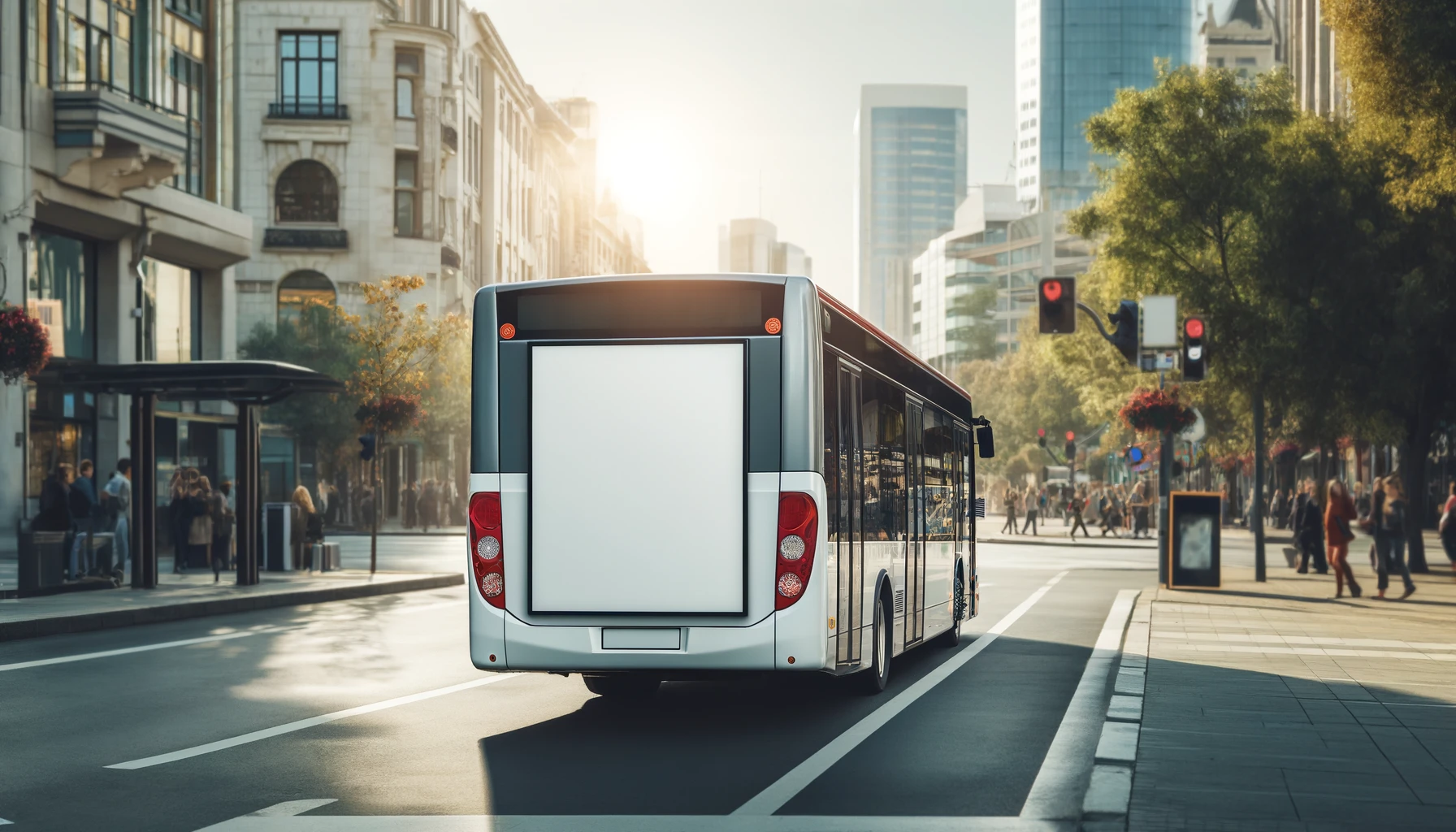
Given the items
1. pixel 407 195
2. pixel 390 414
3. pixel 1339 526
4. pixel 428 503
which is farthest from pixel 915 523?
pixel 407 195

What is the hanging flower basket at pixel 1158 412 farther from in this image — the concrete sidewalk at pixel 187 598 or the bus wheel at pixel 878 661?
the bus wheel at pixel 878 661

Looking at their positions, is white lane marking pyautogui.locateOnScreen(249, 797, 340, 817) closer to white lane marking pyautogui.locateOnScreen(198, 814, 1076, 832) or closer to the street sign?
white lane marking pyautogui.locateOnScreen(198, 814, 1076, 832)

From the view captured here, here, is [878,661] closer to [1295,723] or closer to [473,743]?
[1295,723]

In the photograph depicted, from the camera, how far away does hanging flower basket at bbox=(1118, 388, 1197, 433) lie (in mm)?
26422

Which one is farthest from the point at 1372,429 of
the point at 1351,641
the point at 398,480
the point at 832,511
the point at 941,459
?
the point at 398,480

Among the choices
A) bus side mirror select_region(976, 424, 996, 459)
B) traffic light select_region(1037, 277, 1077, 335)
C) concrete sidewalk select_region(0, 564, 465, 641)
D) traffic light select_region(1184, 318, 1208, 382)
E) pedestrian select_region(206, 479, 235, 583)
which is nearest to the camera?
concrete sidewalk select_region(0, 564, 465, 641)

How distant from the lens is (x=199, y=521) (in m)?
25.6

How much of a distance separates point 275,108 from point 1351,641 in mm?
48767

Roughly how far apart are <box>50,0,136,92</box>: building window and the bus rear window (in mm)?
22569

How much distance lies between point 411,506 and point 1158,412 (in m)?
32.7

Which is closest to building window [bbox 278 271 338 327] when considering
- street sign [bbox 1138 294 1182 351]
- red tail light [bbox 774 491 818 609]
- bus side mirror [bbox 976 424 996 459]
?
street sign [bbox 1138 294 1182 351]

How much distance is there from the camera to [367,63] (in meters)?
58.2

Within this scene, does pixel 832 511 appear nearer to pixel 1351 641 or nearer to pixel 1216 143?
pixel 1351 641

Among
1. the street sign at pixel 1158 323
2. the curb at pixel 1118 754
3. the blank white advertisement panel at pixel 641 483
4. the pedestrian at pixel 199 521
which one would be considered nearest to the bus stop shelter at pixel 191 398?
the pedestrian at pixel 199 521
